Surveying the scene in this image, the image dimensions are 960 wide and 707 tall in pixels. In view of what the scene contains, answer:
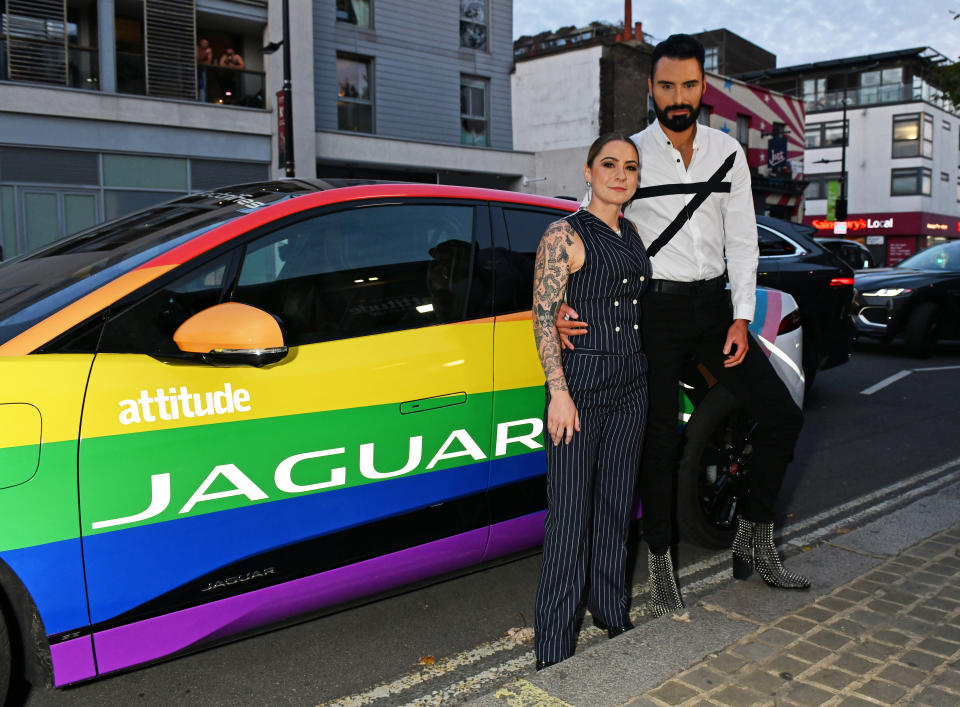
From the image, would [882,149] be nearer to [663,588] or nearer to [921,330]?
[921,330]

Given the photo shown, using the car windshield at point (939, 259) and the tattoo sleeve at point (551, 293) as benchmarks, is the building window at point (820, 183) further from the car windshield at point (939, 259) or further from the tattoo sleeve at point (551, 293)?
the tattoo sleeve at point (551, 293)

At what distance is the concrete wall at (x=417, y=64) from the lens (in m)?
19.8

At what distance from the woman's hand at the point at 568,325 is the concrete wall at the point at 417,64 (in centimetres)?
1791

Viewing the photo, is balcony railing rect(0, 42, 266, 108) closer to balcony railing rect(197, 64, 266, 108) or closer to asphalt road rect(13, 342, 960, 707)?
balcony railing rect(197, 64, 266, 108)

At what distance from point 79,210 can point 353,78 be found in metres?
7.59

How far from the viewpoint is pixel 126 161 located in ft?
54.0

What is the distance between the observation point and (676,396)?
305 cm

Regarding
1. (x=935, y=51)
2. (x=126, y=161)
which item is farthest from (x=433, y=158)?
(x=935, y=51)

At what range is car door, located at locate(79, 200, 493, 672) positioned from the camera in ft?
7.39

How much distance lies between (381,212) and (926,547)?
9.38 ft

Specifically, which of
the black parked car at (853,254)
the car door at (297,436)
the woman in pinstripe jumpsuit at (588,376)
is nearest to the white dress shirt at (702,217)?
the woman in pinstripe jumpsuit at (588,376)

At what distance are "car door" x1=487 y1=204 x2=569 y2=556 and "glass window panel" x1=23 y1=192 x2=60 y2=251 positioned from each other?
582 inches

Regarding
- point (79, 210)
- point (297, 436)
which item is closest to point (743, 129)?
point (79, 210)

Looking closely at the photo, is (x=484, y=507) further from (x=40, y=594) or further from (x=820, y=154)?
(x=820, y=154)
